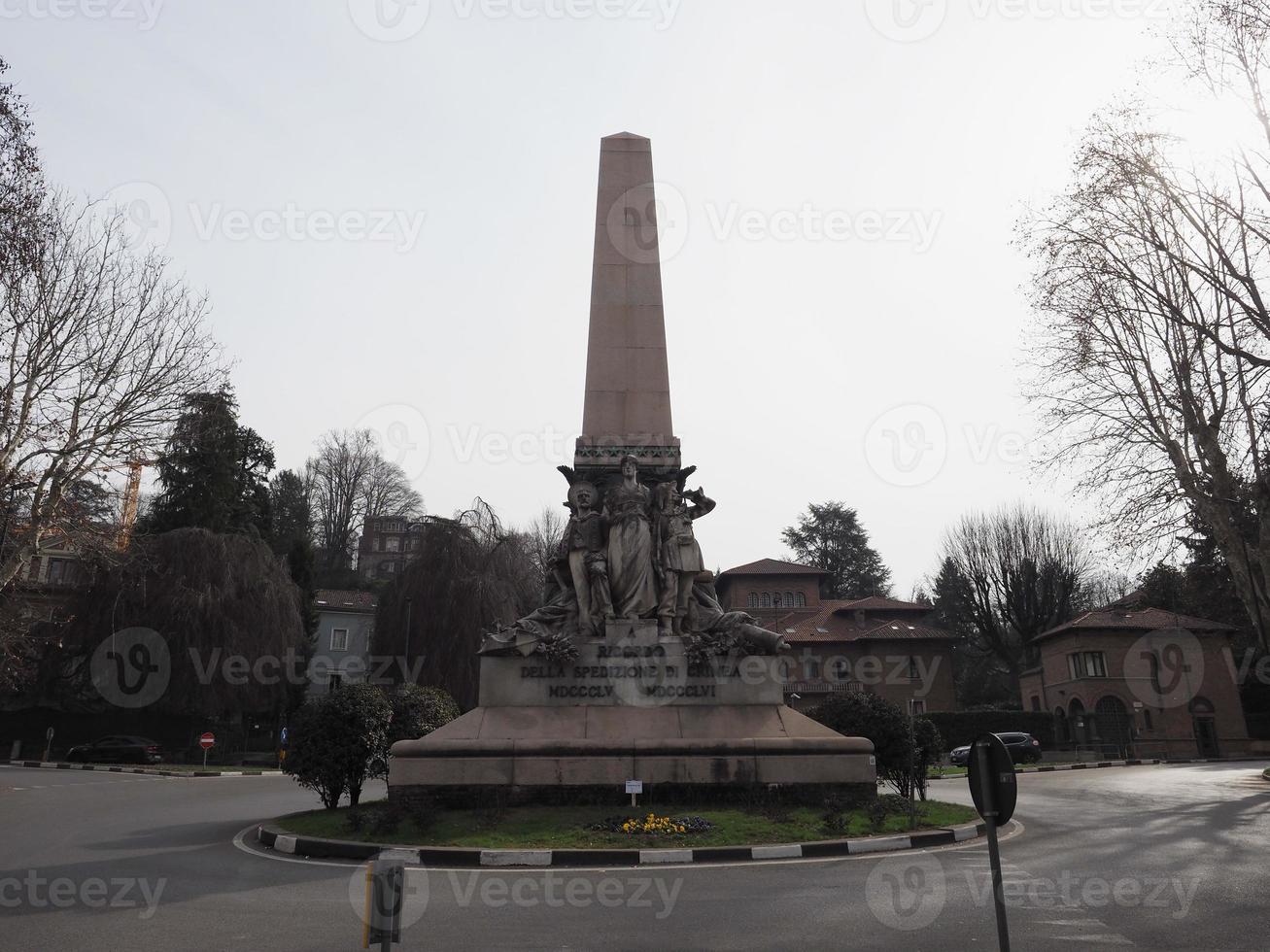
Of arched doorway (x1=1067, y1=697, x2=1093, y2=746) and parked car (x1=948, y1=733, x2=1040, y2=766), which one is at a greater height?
arched doorway (x1=1067, y1=697, x2=1093, y2=746)

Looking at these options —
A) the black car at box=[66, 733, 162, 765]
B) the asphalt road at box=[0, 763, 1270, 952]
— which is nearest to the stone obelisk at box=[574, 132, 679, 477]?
the asphalt road at box=[0, 763, 1270, 952]

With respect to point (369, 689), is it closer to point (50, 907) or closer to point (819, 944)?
point (50, 907)

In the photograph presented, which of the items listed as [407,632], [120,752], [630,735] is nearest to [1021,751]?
[407,632]

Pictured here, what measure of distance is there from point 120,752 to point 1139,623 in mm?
51603

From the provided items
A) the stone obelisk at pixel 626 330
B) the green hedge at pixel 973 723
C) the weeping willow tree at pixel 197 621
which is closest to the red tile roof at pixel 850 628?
the green hedge at pixel 973 723

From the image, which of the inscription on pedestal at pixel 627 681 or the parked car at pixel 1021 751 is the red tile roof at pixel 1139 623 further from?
the inscription on pedestal at pixel 627 681

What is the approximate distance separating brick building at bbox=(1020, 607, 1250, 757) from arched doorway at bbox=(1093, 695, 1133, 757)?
0.05 metres

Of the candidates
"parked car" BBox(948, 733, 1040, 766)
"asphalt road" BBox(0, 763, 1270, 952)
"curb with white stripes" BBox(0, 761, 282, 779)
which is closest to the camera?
"asphalt road" BBox(0, 763, 1270, 952)

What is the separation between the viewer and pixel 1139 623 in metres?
51.2

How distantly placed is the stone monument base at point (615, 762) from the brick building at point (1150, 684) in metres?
40.2

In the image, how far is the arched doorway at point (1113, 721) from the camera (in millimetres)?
48812

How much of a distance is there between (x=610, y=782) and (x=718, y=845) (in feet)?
8.42

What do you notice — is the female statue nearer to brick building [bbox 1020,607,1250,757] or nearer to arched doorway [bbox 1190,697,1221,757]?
brick building [bbox 1020,607,1250,757]

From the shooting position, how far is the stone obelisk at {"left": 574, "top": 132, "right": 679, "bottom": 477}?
16750 mm
